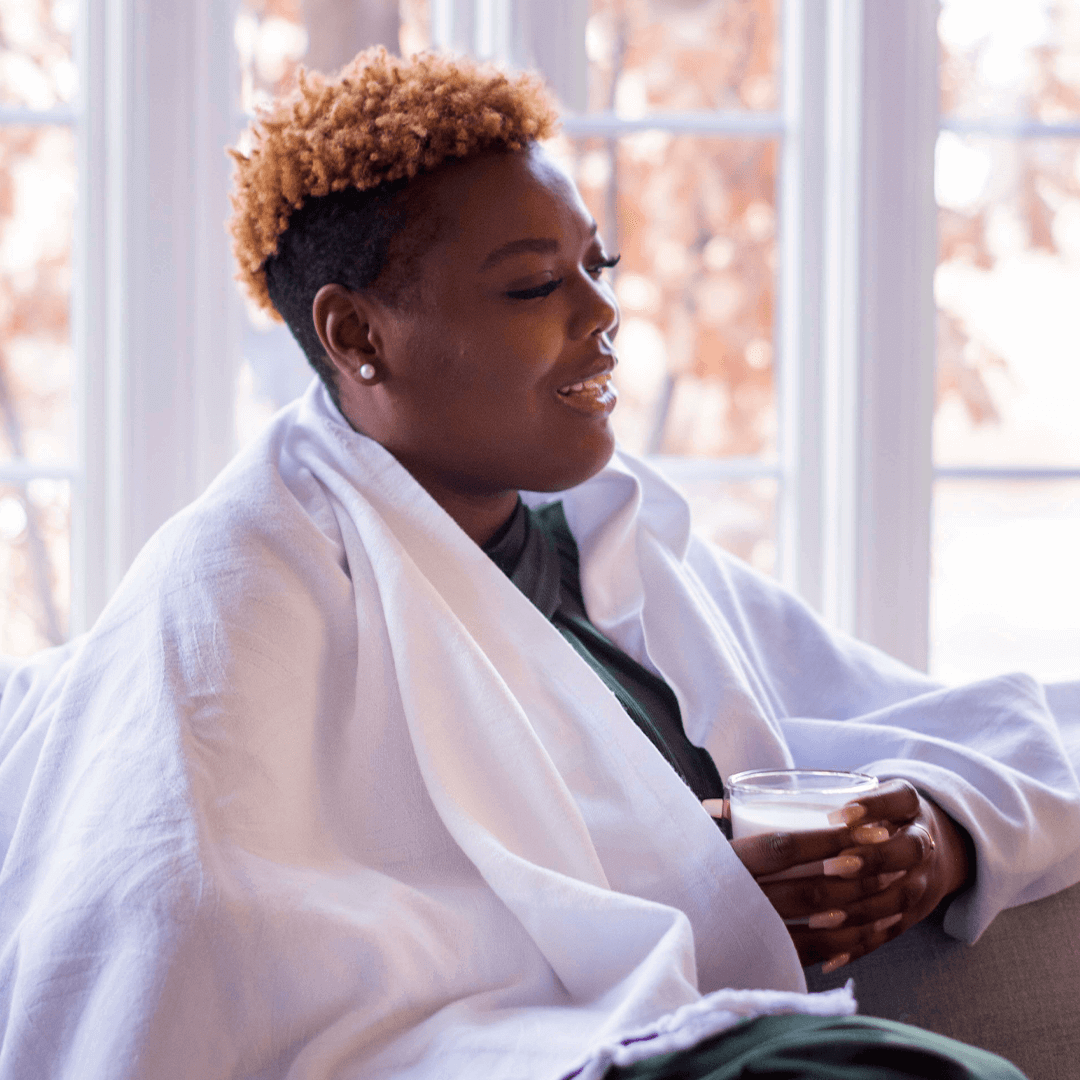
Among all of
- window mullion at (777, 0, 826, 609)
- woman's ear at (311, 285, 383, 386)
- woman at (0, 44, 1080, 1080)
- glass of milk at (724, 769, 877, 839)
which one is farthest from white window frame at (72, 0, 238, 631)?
glass of milk at (724, 769, 877, 839)

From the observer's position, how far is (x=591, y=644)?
1241mm

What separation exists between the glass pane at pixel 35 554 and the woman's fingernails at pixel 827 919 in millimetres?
1344

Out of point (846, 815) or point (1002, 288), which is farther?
point (1002, 288)

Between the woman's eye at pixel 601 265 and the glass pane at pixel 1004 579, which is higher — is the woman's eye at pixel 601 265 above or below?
above

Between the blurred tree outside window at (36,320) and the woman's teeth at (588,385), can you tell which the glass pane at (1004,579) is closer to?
the woman's teeth at (588,385)

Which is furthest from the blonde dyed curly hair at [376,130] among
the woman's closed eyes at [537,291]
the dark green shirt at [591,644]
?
the dark green shirt at [591,644]

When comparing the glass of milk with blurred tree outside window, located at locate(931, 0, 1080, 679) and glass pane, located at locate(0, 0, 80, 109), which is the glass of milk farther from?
glass pane, located at locate(0, 0, 80, 109)

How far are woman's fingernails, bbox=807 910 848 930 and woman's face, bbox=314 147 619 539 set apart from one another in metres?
0.49

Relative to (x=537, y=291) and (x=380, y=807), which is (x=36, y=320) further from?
(x=380, y=807)

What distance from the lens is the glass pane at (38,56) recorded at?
180 cm

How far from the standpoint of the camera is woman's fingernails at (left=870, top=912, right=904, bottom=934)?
981 millimetres

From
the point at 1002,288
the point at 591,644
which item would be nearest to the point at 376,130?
the point at 591,644

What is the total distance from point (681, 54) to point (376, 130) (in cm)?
Answer: 93

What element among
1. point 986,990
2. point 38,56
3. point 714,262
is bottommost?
point 986,990
